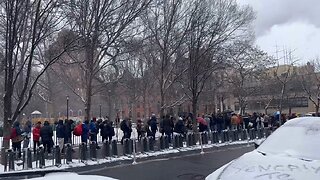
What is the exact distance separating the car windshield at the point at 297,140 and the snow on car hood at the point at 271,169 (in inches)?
12.5

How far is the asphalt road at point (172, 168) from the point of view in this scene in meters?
14.7

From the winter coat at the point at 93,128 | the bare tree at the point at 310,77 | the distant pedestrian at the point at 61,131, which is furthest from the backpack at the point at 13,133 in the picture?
the bare tree at the point at 310,77

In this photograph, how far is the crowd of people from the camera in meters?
20.7

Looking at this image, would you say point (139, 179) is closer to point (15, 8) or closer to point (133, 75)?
point (15, 8)

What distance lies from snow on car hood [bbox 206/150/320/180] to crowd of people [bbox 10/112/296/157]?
12394 mm

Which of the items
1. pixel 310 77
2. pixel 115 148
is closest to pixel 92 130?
pixel 115 148

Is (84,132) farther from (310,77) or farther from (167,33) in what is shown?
(310,77)

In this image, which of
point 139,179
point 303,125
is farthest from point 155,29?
point 303,125

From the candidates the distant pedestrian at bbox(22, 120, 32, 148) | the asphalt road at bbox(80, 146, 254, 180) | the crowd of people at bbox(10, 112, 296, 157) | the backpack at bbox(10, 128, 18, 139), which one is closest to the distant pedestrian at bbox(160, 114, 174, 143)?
the crowd of people at bbox(10, 112, 296, 157)

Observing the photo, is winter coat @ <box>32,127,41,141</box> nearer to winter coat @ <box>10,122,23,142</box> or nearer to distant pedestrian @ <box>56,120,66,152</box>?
winter coat @ <box>10,122,23,142</box>

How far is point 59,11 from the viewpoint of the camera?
890 inches

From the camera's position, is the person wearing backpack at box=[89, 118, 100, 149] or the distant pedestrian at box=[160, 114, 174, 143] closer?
the person wearing backpack at box=[89, 118, 100, 149]

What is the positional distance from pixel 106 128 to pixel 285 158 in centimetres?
1798

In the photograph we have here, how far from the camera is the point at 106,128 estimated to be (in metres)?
24.5
